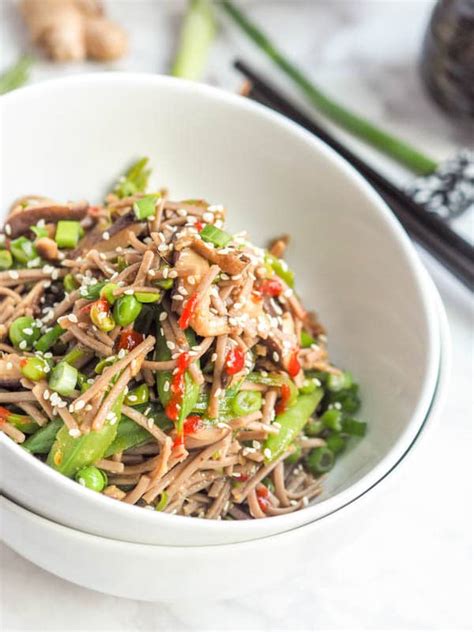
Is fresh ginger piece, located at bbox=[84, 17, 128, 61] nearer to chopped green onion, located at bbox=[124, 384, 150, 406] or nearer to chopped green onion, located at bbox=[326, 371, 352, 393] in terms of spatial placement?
chopped green onion, located at bbox=[326, 371, 352, 393]

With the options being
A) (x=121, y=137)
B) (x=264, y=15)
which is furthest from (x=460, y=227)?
(x=264, y=15)

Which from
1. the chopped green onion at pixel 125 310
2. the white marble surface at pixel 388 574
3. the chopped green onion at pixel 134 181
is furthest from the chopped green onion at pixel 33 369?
the chopped green onion at pixel 134 181

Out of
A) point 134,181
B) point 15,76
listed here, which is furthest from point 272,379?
point 15,76

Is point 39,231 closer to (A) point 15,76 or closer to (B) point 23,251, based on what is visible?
(B) point 23,251

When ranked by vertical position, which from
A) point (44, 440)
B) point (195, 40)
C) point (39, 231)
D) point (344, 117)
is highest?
point (344, 117)

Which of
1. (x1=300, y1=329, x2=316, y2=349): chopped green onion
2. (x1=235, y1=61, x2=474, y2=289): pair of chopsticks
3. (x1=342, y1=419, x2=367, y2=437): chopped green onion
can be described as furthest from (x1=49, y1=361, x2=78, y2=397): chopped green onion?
(x1=235, y1=61, x2=474, y2=289): pair of chopsticks

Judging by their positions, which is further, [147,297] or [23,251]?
[23,251]

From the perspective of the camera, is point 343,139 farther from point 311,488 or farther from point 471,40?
point 311,488
